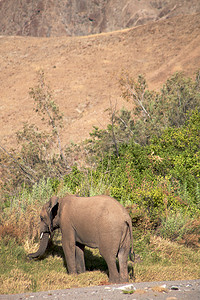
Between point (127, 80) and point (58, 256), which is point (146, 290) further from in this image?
point (127, 80)

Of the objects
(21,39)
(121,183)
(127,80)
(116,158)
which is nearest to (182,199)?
(121,183)

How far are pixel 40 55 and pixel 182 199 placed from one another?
52.3m

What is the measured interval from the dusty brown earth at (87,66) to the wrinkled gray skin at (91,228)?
24.0 meters

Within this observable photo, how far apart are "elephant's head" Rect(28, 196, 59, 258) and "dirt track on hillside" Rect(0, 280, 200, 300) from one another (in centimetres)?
161

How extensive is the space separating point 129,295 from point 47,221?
240 centimetres

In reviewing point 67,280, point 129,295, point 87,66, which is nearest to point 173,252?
point 67,280

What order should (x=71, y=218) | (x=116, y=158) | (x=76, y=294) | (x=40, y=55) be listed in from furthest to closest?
1. (x=40, y=55)
2. (x=116, y=158)
3. (x=71, y=218)
4. (x=76, y=294)

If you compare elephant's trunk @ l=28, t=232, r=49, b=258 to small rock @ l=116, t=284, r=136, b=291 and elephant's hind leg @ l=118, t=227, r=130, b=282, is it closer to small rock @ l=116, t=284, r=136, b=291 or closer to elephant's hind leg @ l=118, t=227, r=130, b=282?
elephant's hind leg @ l=118, t=227, r=130, b=282

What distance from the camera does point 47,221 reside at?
6496 millimetres

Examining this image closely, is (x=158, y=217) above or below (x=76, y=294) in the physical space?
below

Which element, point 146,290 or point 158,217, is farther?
point 158,217

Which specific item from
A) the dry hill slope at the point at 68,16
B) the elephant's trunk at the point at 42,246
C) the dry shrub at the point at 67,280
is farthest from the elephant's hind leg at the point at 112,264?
the dry hill slope at the point at 68,16

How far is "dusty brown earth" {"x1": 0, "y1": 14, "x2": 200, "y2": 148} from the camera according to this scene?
123 ft

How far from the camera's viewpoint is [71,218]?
615 cm
